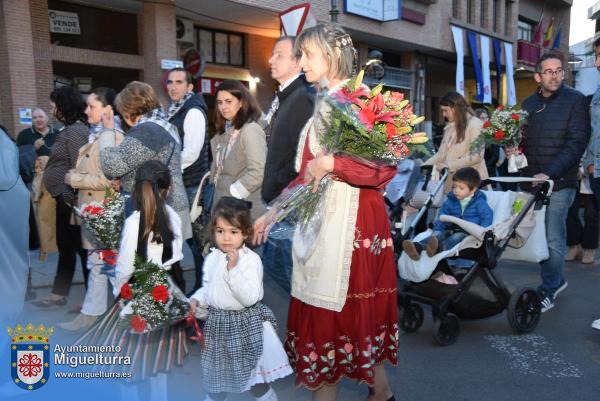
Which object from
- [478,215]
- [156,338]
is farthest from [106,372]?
[478,215]

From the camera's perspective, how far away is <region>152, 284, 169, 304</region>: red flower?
2.82m

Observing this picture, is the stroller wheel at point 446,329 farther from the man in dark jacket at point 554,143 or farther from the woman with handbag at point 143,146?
the woman with handbag at point 143,146

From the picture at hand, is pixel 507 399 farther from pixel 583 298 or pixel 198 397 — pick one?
pixel 583 298

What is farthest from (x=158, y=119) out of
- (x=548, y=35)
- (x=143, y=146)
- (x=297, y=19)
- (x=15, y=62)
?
(x=548, y=35)

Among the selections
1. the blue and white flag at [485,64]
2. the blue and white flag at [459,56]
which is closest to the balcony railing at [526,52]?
the blue and white flag at [485,64]

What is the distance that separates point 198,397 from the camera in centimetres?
353

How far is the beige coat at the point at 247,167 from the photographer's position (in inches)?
155

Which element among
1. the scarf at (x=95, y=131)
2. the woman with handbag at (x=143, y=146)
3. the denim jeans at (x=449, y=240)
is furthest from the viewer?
the scarf at (x=95, y=131)

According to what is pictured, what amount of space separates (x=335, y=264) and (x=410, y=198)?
3.55 meters

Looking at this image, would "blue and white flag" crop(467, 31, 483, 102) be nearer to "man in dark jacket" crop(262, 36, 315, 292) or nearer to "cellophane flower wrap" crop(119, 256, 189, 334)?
"man in dark jacket" crop(262, 36, 315, 292)

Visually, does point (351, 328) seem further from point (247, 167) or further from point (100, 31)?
point (100, 31)

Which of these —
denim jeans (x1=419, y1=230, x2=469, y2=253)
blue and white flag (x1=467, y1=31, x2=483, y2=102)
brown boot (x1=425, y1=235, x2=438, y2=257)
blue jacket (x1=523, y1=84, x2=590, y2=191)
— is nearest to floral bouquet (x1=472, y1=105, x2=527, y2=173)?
blue jacket (x1=523, y1=84, x2=590, y2=191)

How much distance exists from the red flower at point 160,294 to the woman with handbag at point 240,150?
3.87ft

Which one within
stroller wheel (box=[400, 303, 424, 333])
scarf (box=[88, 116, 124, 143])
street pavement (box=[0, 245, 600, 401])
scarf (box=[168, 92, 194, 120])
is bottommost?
street pavement (box=[0, 245, 600, 401])
